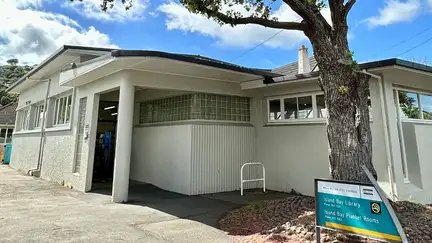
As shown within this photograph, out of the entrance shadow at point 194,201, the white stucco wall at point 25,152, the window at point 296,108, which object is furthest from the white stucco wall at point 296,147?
the white stucco wall at point 25,152

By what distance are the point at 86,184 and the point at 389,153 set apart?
8.57 meters

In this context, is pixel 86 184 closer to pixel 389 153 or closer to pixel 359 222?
pixel 359 222

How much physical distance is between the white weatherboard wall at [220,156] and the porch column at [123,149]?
75.1 inches

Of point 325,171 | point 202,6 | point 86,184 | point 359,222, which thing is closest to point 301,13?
point 202,6

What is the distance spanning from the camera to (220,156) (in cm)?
845

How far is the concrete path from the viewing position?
13.9ft

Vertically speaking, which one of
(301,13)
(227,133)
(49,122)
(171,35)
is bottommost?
(227,133)

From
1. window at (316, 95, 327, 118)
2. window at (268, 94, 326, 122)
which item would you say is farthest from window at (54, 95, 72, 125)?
window at (316, 95, 327, 118)

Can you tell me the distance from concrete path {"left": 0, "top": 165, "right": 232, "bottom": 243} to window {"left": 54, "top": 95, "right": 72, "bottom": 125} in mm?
4125

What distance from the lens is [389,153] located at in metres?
6.33

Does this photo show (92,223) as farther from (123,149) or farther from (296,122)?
(296,122)

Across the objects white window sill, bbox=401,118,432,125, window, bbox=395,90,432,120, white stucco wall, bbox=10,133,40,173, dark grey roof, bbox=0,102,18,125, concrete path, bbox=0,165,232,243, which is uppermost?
dark grey roof, bbox=0,102,18,125

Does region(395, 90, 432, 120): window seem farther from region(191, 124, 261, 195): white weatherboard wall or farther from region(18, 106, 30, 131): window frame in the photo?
region(18, 106, 30, 131): window frame

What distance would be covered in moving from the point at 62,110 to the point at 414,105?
12.9 meters
